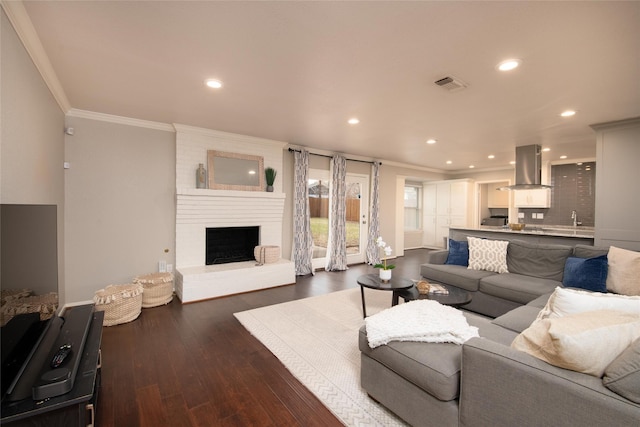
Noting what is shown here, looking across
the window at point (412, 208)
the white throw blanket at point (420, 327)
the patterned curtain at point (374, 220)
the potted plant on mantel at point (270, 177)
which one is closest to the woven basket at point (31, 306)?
the white throw blanket at point (420, 327)

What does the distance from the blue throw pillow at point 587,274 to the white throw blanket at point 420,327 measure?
1.92 meters

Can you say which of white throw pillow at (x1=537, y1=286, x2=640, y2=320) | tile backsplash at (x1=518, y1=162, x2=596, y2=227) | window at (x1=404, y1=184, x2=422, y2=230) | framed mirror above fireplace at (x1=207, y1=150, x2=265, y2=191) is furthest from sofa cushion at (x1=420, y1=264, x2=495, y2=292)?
window at (x1=404, y1=184, x2=422, y2=230)

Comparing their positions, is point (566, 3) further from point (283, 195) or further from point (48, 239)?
point (283, 195)

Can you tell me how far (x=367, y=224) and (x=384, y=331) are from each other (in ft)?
16.0

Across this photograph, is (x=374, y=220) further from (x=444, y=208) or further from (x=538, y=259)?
(x=538, y=259)

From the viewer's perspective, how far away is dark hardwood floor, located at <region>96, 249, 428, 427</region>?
5.82 ft

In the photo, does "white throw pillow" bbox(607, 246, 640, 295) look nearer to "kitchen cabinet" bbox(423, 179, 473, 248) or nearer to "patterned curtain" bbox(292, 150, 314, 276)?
"patterned curtain" bbox(292, 150, 314, 276)

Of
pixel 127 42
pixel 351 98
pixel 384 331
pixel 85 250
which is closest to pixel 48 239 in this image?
pixel 127 42

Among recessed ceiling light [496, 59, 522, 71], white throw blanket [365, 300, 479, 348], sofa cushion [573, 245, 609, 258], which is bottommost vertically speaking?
white throw blanket [365, 300, 479, 348]

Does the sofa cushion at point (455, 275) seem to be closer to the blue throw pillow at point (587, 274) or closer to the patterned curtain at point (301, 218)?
the blue throw pillow at point (587, 274)

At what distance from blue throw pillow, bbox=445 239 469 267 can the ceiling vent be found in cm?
228

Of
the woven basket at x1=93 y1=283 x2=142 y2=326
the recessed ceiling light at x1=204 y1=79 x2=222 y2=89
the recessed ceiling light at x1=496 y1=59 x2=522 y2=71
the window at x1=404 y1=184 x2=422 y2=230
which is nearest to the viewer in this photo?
the recessed ceiling light at x1=496 y1=59 x2=522 y2=71

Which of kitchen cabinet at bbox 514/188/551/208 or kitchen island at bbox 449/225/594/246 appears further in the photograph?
kitchen cabinet at bbox 514/188/551/208

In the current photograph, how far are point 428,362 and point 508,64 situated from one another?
231cm
